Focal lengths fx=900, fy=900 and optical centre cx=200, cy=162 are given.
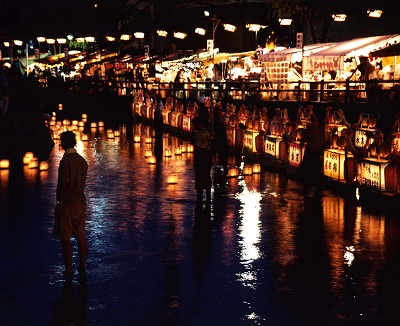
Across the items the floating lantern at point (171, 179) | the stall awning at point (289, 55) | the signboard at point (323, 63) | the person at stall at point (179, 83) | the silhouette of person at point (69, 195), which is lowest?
the floating lantern at point (171, 179)

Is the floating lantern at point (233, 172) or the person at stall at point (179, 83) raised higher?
the person at stall at point (179, 83)

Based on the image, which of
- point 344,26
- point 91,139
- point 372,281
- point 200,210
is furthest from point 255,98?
point 372,281

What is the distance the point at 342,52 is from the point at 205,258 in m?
24.4

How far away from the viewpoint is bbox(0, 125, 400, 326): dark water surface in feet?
29.8

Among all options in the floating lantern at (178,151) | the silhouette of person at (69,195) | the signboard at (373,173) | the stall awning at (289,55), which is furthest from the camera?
the stall awning at (289,55)

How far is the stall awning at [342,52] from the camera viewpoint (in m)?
34.8

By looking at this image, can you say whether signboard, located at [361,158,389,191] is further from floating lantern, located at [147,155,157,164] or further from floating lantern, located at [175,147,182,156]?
floating lantern, located at [175,147,182,156]

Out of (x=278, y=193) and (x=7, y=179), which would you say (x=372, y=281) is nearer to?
(x=278, y=193)

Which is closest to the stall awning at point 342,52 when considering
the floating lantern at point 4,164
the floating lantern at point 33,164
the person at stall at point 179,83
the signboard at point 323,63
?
the signboard at point 323,63

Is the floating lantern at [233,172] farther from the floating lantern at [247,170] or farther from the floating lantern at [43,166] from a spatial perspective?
the floating lantern at [43,166]

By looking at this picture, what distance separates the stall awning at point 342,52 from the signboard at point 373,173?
18464 mm

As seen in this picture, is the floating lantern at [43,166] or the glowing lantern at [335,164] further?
the floating lantern at [43,166]

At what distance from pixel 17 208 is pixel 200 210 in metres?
3.25

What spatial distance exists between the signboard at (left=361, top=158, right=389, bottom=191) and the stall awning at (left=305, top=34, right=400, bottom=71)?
1846cm
